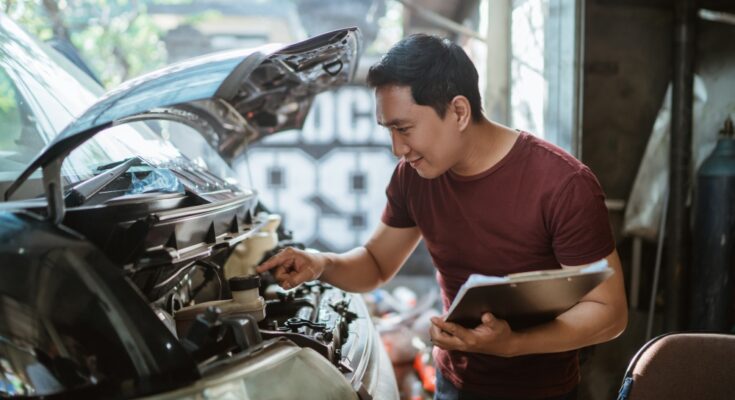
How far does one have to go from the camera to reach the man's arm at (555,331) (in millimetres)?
1586

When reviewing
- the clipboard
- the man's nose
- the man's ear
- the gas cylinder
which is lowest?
the gas cylinder

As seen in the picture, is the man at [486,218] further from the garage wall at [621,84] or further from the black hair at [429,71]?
the garage wall at [621,84]

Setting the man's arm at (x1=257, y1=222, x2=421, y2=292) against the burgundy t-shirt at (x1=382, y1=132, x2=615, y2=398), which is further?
the man's arm at (x1=257, y1=222, x2=421, y2=292)

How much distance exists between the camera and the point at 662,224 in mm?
3496

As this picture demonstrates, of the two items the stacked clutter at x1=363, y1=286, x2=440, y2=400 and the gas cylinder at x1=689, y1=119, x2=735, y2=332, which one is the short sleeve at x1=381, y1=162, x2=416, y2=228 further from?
the stacked clutter at x1=363, y1=286, x2=440, y2=400

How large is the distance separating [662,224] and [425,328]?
2.15 m

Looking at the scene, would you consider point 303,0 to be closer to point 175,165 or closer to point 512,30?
point 512,30

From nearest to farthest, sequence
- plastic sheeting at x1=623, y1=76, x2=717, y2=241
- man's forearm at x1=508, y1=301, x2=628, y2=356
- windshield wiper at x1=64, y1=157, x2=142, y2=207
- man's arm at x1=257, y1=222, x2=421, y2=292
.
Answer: windshield wiper at x1=64, y1=157, x2=142, y2=207
man's forearm at x1=508, y1=301, x2=628, y2=356
man's arm at x1=257, y1=222, x2=421, y2=292
plastic sheeting at x1=623, y1=76, x2=717, y2=241

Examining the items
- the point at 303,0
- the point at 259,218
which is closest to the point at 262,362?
the point at 259,218

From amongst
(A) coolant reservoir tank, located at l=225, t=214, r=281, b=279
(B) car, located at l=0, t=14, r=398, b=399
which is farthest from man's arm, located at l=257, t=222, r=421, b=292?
(A) coolant reservoir tank, located at l=225, t=214, r=281, b=279

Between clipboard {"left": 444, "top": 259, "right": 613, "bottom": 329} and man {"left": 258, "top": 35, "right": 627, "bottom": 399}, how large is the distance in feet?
0.15

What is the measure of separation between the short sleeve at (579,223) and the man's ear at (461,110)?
1.23ft

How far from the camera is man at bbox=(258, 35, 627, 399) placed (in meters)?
1.72

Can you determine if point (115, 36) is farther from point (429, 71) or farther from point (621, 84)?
point (429, 71)
